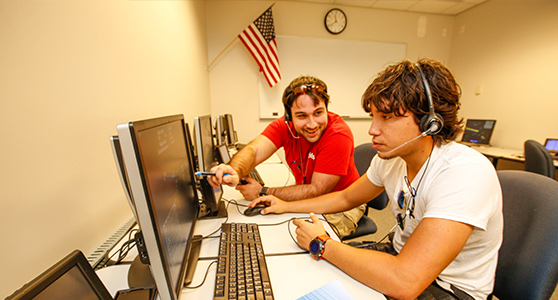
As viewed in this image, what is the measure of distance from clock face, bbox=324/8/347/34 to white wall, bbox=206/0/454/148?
0.25 ft

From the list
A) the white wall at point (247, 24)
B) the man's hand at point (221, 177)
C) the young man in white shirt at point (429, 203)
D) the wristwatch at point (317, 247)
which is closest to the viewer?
the young man in white shirt at point (429, 203)

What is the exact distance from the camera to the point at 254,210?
105cm

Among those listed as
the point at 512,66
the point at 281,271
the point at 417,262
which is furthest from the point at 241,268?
the point at 512,66

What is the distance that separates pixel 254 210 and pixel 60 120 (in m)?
0.77

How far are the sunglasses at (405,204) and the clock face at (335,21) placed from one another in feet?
11.5

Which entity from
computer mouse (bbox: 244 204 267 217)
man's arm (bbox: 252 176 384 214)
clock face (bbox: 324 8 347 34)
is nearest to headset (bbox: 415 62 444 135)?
man's arm (bbox: 252 176 384 214)

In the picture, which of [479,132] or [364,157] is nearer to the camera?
[364,157]

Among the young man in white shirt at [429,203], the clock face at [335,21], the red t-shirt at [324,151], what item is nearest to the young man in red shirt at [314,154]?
the red t-shirt at [324,151]

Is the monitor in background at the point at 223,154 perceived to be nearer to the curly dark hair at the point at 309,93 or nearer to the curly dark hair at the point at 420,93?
the curly dark hair at the point at 309,93

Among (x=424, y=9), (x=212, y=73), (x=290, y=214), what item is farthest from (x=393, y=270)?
(x=424, y=9)

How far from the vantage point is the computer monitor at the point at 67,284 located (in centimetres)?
30

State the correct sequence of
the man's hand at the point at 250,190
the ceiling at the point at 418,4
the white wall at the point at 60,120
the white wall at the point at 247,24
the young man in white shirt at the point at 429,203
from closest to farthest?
the white wall at the point at 60,120 < the young man in white shirt at the point at 429,203 < the man's hand at the point at 250,190 < the white wall at the point at 247,24 < the ceiling at the point at 418,4

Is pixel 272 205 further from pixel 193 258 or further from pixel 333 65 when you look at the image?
pixel 333 65

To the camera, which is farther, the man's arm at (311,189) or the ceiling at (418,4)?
the ceiling at (418,4)
